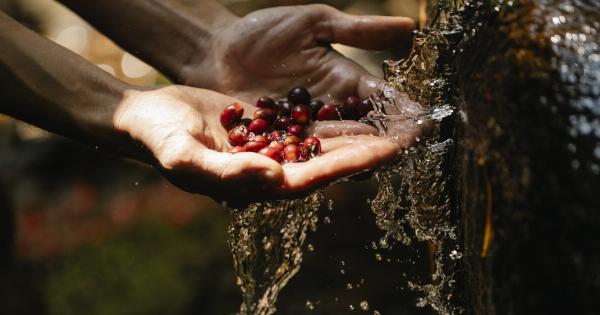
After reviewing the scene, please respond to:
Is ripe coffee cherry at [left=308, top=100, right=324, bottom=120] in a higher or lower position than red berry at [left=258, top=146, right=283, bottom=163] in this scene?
lower

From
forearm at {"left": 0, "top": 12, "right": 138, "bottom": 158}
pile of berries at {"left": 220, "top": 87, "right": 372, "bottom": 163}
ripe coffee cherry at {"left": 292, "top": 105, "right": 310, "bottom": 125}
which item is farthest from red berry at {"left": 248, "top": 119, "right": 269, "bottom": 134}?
forearm at {"left": 0, "top": 12, "right": 138, "bottom": 158}

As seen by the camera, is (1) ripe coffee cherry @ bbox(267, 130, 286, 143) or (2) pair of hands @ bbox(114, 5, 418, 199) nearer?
(2) pair of hands @ bbox(114, 5, 418, 199)

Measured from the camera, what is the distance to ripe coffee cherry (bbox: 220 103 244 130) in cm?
196

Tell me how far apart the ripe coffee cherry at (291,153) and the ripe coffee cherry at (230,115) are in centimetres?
31

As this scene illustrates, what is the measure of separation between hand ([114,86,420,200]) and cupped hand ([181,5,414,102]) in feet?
1.43

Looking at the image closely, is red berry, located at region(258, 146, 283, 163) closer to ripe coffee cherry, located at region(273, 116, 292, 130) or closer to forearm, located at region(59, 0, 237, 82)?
ripe coffee cherry, located at region(273, 116, 292, 130)

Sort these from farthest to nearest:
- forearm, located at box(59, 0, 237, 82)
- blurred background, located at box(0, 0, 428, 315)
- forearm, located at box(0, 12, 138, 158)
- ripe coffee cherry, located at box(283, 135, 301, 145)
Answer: blurred background, located at box(0, 0, 428, 315), forearm, located at box(59, 0, 237, 82), forearm, located at box(0, 12, 138, 158), ripe coffee cherry, located at box(283, 135, 301, 145)

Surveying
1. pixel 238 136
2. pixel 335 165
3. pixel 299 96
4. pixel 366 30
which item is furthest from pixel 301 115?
pixel 335 165

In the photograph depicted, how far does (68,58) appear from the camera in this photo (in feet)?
6.92

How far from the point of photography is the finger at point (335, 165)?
1.43 metres

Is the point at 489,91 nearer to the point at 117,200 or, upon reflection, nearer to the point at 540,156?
the point at 540,156

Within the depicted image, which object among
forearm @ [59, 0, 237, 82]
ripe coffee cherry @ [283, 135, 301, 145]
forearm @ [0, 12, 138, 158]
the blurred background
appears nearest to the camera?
ripe coffee cherry @ [283, 135, 301, 145]

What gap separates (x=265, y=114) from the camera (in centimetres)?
206

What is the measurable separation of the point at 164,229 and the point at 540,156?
8.08 feet
